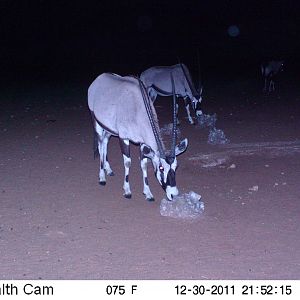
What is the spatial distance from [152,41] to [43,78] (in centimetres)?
1846

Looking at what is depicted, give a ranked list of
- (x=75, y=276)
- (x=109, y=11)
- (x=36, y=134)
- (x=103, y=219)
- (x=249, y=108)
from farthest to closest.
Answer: (x=109, y=11) → (x=249, y=108) → (x=36, y=134) → (x=103, y=219) → (x=75, y=276)

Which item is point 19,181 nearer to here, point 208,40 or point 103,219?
point 103,219

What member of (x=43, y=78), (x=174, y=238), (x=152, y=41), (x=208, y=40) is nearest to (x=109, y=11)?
(x=152, y=41)

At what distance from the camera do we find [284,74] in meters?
23.8

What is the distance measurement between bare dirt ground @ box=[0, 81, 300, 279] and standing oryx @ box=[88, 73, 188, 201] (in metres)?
0.51

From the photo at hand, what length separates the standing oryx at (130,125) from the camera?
724 centimetres

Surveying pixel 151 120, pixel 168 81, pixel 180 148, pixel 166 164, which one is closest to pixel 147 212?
pixel 166 164

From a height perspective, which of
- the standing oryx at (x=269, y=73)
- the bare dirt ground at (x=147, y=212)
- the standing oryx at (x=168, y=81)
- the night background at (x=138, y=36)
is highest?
the night background at (x=138, y=36)

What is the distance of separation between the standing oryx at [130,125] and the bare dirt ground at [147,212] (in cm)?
51

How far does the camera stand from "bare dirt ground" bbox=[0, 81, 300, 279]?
19.2 feet

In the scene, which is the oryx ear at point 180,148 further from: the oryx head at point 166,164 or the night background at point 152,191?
the night background at point 152,191

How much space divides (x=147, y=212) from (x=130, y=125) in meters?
1.46

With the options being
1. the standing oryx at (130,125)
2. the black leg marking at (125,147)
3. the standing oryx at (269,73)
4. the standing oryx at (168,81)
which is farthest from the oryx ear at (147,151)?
the standing oryx at (269,73)

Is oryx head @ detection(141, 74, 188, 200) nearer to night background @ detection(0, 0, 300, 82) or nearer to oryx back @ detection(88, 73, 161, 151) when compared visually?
oryx back @ detection(88, 73, 161, 151)
